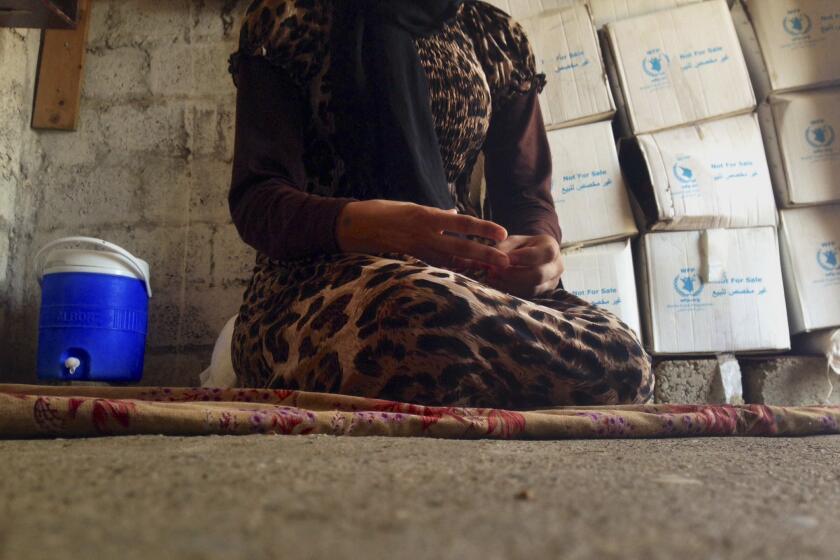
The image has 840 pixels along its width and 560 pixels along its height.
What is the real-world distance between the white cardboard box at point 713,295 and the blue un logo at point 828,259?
13 cm

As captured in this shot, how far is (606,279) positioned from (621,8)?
30.9 inches

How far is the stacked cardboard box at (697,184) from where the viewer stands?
171 cm

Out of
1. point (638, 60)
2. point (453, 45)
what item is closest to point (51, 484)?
point (453, 45)

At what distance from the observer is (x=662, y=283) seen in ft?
5.64

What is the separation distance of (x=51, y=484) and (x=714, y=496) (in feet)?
1.10

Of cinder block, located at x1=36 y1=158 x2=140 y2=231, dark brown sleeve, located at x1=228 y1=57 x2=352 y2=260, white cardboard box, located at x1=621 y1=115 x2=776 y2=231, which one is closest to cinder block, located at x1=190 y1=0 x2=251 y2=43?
cinder block, located at x1=36 y1=158 x2=140 y2=231

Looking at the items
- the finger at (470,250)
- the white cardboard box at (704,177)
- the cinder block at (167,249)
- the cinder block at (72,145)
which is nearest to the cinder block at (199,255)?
the cinder block at (167,249)

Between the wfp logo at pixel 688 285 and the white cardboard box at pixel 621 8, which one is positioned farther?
the white cardboard box at pixel 621 8

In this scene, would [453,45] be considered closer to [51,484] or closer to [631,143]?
[631,143]

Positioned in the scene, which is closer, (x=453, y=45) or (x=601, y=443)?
(x=601, y=443)

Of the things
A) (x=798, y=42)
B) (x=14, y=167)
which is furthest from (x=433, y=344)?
(x=14, y=167)

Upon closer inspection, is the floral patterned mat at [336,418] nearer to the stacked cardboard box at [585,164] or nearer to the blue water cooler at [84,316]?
the stacked cardboard box at [585,164]

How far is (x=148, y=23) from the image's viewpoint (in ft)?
6.82

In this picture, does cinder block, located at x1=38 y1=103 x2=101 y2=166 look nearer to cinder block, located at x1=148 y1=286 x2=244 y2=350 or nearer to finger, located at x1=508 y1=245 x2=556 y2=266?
cinder block, located at x1=148 y1=286 x2=244 y2=350
